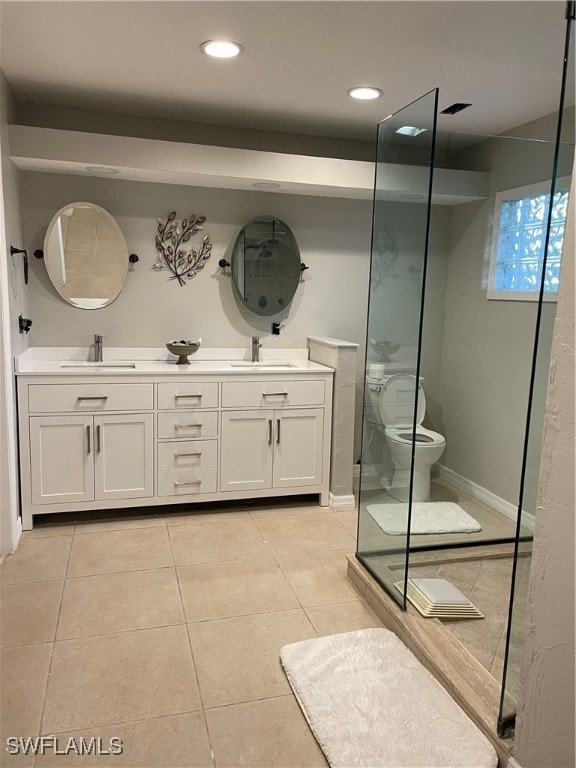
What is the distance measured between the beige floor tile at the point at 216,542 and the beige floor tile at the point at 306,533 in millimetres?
77

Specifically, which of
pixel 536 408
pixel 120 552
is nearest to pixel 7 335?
pixel 120 552

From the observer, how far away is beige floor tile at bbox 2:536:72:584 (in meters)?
2.81

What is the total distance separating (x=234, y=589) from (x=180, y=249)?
7.08 feet

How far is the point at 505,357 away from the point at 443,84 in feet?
5.42

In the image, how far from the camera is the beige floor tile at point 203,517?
3.54 m

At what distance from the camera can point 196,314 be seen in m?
3.95

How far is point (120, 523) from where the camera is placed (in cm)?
347

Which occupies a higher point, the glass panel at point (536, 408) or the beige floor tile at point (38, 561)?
the glass panel at point (536, 408)

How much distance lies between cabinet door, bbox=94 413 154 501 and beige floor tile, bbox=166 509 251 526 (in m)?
0.23

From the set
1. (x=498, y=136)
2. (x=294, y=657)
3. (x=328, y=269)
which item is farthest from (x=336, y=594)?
(x=498, y=136)

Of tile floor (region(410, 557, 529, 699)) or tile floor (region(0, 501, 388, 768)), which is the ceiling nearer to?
tile floor (region(410, 557, 529, 699))

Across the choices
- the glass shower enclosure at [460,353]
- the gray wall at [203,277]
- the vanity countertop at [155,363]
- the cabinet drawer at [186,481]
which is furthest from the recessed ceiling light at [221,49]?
the cabinet drawer at [186,481]

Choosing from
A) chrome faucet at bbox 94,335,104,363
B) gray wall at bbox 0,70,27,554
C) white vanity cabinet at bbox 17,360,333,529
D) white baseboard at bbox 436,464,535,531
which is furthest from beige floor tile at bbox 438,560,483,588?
chrome faucet at bbox 94,335,104,363

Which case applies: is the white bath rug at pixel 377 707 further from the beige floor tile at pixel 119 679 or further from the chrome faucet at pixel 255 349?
the chrome faucet at pixel 255 349
